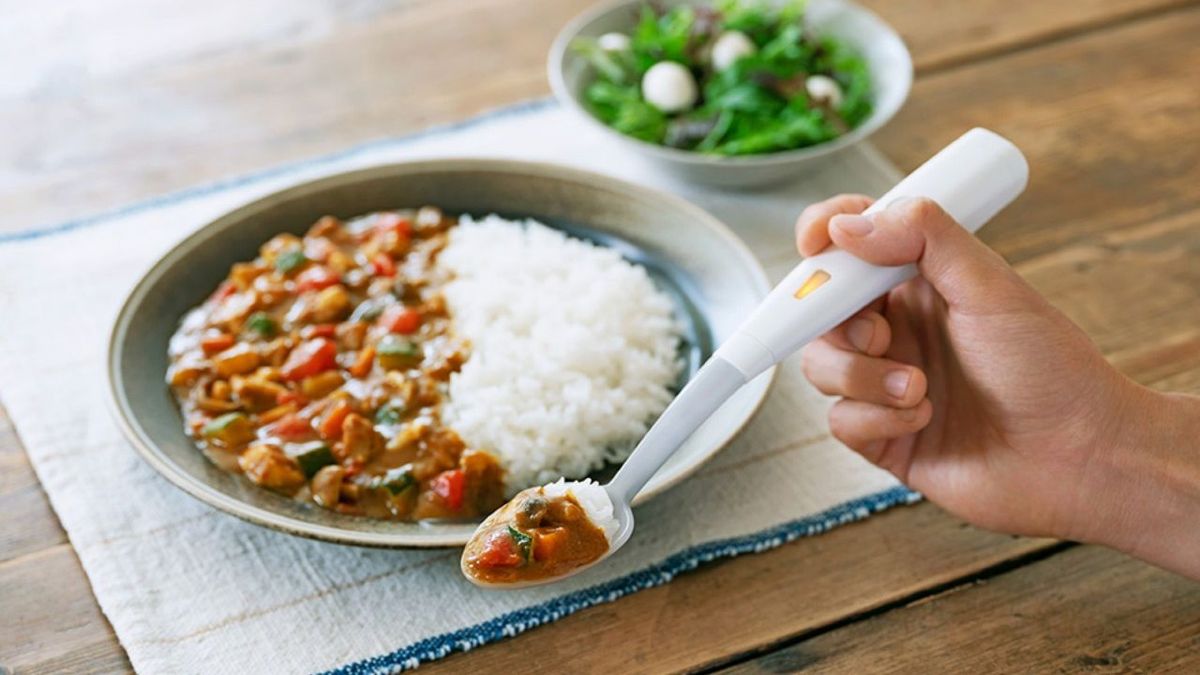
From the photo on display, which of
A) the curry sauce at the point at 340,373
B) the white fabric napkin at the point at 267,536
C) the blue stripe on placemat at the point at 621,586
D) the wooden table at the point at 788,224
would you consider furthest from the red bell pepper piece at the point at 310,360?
the blue stripe on placemat at the point at 621,586

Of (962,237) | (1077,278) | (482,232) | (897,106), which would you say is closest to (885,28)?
(897,106)

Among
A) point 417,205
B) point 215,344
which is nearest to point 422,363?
point 215,344

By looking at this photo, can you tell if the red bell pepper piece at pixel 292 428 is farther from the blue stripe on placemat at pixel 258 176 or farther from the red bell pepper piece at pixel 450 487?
Answer: the blue stripe on placemat at pixel 258 176

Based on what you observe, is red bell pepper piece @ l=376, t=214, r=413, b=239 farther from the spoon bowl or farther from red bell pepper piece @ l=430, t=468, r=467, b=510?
the spoon bowl

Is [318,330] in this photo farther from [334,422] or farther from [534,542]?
[534,542]

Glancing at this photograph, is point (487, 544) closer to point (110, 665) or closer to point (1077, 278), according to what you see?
point (110, 665)

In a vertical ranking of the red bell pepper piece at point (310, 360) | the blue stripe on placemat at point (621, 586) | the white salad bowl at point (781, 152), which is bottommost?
the blue stripe on placemat at point (621, 586)
